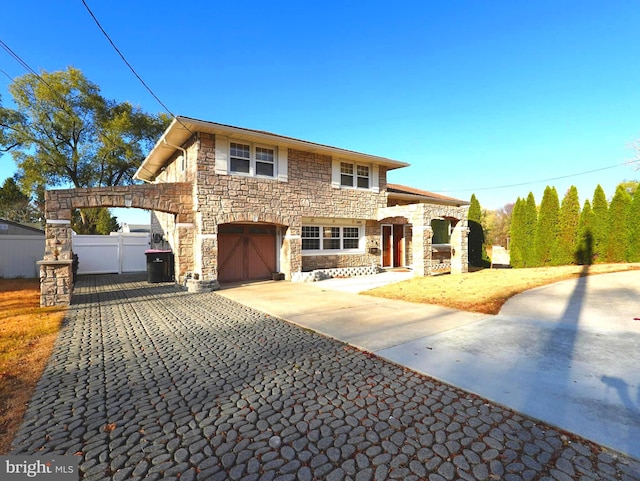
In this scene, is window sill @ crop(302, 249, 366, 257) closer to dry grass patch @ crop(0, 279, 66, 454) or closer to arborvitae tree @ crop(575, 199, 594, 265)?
dry grass patch @ crop(0, 279, 66, 454)

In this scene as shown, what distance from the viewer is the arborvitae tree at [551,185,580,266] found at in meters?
15.9

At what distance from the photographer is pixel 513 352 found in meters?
4.31

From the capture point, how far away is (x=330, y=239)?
14266 millimetres

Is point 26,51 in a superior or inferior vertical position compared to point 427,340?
superior

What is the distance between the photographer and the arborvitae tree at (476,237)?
18.1 meters

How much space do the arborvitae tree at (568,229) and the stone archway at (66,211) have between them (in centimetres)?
1851

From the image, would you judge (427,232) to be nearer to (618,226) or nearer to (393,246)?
(393,246)

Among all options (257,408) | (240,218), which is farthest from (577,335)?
(240,218)

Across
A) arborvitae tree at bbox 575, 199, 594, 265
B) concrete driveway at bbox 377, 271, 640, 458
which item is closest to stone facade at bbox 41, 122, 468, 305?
concrete driveway at bbox 377, 271, 640, 458

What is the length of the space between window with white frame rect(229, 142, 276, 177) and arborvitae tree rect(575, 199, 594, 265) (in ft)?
52.0

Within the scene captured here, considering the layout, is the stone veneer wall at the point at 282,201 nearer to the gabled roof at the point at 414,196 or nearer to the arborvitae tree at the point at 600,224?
the gabled roof at the point at 414,196

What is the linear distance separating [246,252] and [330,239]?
12.8 ft

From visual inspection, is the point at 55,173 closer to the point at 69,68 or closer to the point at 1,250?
the point at 69,68

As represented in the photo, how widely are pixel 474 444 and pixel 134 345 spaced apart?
4.84 meters
